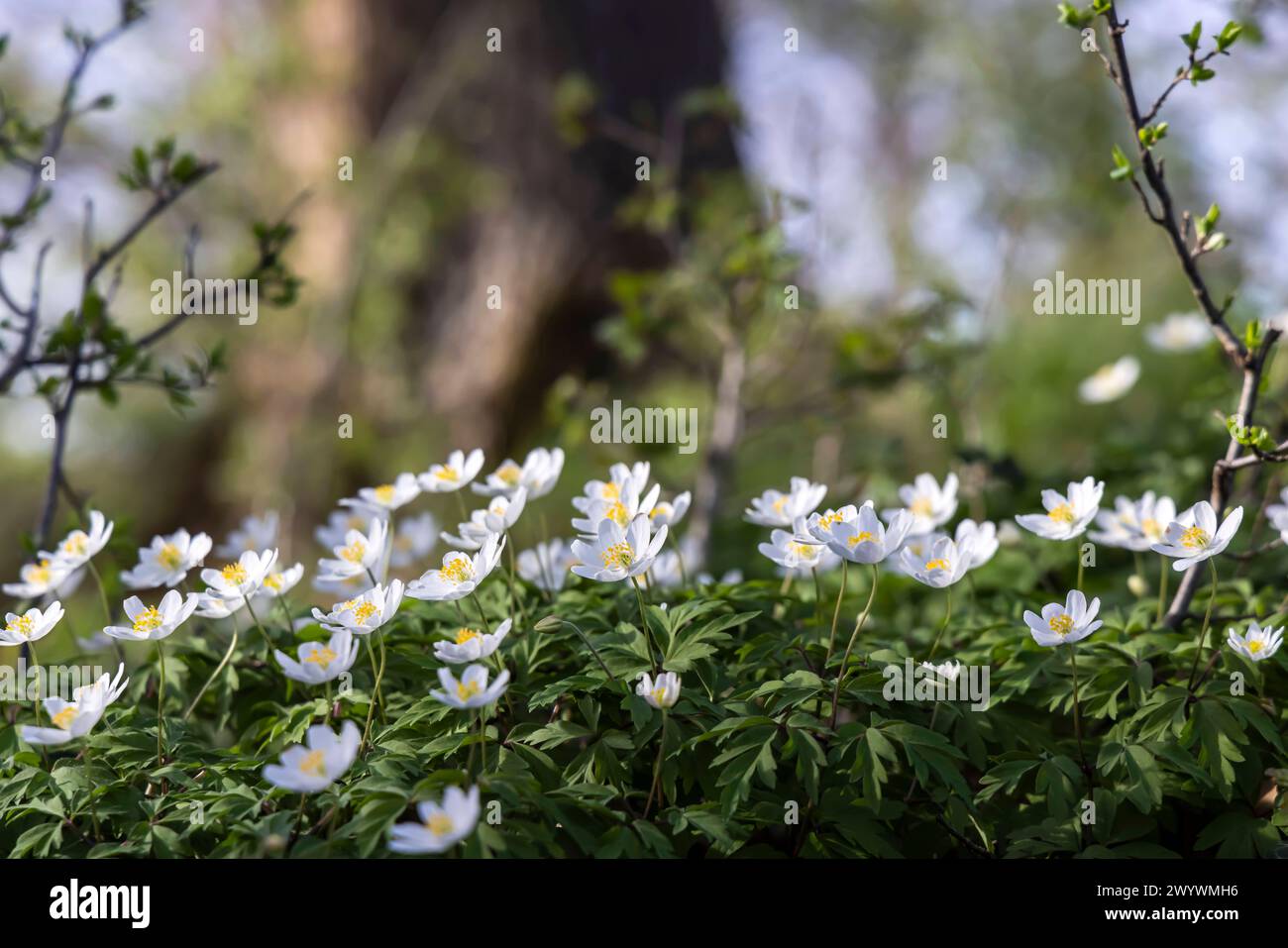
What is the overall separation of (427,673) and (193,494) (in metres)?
7.18

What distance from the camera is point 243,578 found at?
1.59 meters

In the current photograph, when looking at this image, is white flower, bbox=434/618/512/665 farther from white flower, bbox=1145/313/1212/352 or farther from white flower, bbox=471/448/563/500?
white flower, bbox=1145/313/1212/352

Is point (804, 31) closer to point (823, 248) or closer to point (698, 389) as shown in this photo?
point (698, 389)

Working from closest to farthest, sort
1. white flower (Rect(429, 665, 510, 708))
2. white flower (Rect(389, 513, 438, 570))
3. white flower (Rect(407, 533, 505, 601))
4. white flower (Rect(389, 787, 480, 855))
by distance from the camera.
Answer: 1. white flower (Rect(389, 787, 480, 855))
2. white flower (Rect(429, 665, 510, 708))
3. white flower (Rect(407, 533, 505, 601))
4. white flower (Rect(389, 513, 438, 570))

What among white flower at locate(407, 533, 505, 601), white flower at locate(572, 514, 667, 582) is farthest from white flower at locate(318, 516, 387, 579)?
white flower at locate(572, 514, 667, 582)

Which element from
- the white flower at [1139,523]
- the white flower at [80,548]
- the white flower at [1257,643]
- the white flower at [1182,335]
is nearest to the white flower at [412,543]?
the white flower at [80,548]

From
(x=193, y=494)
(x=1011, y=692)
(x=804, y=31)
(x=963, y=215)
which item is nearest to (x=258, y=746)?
(x=1011, y=692)

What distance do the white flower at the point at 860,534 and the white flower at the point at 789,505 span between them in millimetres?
252

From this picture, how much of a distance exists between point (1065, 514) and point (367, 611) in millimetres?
1214

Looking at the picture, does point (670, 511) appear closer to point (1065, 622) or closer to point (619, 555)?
point (619, 555)

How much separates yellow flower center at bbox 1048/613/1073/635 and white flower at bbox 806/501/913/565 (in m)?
0.26

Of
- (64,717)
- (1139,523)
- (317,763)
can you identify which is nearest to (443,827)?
(317,763)

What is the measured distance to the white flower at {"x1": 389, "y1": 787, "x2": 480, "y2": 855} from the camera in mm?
1132

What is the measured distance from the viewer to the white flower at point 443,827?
1132 millimetres
